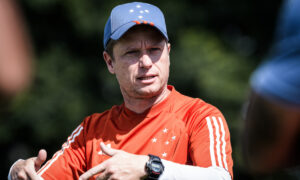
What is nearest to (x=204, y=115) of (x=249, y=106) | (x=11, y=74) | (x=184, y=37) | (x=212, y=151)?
(x=212, y=151)

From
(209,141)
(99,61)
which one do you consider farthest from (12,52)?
(99,61)

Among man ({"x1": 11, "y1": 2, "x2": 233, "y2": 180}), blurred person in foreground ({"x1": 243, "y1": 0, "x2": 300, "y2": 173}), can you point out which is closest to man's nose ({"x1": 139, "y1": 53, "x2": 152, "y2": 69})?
man ({"x1": 11, "y1": 2, "x2": 233, "y2": 180})

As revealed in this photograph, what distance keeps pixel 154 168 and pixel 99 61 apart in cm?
990

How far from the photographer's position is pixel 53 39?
1244 centimetres

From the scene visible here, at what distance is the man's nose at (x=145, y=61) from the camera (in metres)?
3.12

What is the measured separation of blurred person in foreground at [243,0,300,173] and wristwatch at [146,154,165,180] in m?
1.00

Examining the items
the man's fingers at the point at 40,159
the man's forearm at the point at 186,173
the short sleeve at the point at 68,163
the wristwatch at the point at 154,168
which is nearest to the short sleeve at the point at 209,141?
the man's forearm at the point at 186,173

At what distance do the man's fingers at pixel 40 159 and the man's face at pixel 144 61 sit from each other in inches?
26.5

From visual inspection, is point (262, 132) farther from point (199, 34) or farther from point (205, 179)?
point (199, 34)

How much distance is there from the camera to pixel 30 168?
119 inches

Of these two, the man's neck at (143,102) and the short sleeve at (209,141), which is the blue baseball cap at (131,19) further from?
the short sleeve at (209,141)

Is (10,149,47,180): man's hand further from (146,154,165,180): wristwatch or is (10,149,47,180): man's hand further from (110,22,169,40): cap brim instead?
(110,22,169,40): cap brim

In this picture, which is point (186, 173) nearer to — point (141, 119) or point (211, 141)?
point (211, 141)

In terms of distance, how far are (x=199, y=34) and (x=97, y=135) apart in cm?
844
